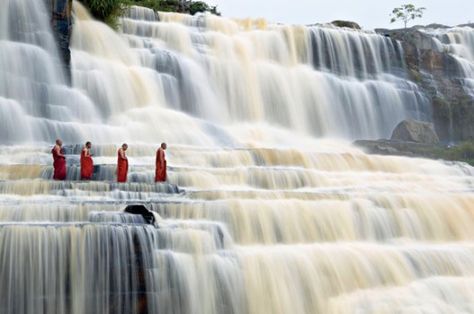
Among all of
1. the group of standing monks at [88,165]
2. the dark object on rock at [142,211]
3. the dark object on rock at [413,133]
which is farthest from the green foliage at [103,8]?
the dark object on rock at [142,211]

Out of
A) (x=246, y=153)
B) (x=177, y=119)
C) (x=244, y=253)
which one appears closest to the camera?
(x=244, y=253)

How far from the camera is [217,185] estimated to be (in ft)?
52.0

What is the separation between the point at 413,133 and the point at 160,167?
15194 millimetres

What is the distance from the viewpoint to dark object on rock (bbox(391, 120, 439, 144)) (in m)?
27.4

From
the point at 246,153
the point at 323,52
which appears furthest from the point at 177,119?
the point at 323,52

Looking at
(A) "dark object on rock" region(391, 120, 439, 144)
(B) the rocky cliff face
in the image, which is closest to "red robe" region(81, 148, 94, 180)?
(A) "dark object on rock" region(391, 120, 439, 144)

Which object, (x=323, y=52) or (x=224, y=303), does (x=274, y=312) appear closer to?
(x=224, y=303)

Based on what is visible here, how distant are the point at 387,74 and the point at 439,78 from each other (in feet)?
11.5

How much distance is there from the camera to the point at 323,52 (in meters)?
32.0

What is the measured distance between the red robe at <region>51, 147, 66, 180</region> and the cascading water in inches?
13.0

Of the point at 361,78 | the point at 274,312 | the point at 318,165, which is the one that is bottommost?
the point at 274,312

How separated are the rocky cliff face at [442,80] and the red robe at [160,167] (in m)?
20.3

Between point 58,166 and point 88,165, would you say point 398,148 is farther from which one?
point 58,166

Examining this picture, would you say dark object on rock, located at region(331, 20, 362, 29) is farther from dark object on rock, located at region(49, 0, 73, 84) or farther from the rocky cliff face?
dark object on rock, located at region(49, 0, 73, 84)
